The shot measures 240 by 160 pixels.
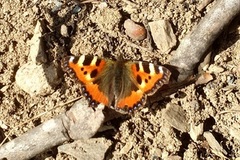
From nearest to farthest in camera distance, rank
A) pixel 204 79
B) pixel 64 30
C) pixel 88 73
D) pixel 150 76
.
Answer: pixel 150 76, pixel 88 73, pixel 204 79, pixel 64 30

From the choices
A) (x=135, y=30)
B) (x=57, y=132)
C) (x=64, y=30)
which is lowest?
(x=57, y=132)

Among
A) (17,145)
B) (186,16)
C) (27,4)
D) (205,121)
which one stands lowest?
(205,121)

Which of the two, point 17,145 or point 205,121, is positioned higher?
point 17,145

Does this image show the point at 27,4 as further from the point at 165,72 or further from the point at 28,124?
the point at 165,72

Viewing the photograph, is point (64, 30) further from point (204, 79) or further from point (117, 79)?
point (204, 79)

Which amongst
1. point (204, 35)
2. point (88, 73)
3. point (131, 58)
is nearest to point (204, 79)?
point (204, 35)

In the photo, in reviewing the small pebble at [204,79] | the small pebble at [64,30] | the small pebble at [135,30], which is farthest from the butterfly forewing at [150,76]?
the small pebble at [64,30]

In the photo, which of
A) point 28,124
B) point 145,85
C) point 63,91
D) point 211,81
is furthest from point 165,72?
point 28,124

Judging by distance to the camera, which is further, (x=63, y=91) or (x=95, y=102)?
(x=63, y=91)

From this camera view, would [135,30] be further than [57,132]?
Yes
